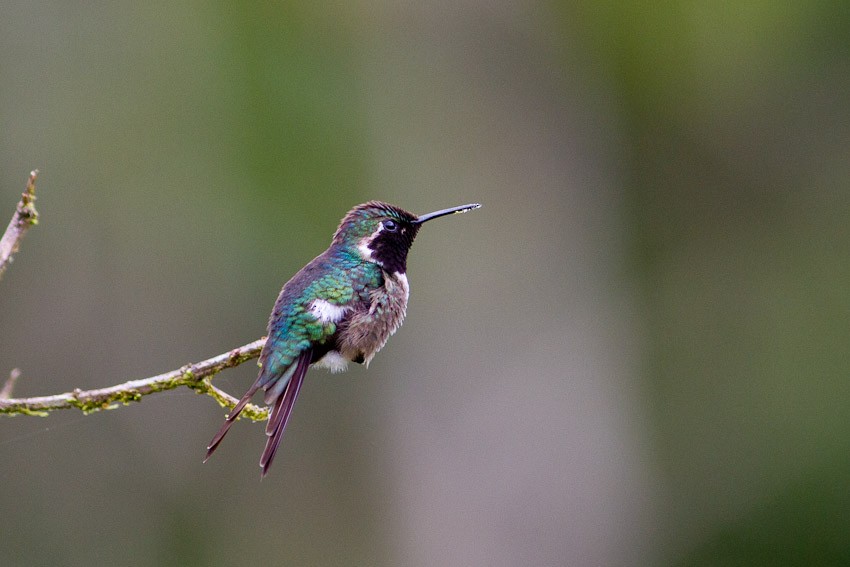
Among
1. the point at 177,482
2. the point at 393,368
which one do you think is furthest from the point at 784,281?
the point at 177,482

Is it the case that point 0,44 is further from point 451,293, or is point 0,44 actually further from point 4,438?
point 451,293

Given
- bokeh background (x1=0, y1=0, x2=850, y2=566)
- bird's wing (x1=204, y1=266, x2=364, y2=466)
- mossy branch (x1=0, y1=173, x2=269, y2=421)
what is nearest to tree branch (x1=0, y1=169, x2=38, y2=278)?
mossy branch (x1=0, y1=173, x2=269, y2=421)

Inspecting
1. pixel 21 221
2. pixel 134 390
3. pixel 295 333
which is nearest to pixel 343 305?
pixel 295 333

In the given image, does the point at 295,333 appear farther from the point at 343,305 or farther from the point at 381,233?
the point at 381,233

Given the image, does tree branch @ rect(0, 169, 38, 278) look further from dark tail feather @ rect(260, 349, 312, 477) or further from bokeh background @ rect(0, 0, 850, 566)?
bokeh background @ rect(0, 0, 850, 566)

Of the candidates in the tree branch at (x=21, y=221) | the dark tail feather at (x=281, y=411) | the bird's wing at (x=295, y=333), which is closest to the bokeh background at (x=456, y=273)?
the bird's wing at (x=295, y=333)

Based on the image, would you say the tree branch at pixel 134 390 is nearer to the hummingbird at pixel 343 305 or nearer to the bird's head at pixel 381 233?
the hummingbird at pixel 343 305
